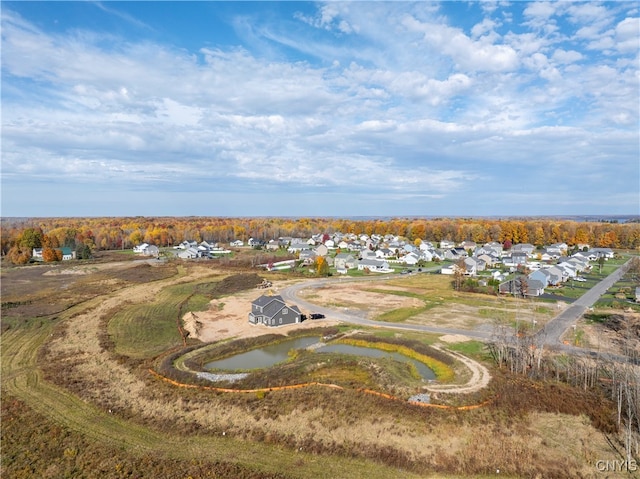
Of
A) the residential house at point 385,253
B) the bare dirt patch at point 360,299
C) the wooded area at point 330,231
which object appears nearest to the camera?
the bare dirt patch at point 360,299

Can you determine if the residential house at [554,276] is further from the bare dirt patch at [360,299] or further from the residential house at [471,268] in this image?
the bare dirt patch at [360,299]

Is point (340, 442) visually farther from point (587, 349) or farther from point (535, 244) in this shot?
point (535, 244)

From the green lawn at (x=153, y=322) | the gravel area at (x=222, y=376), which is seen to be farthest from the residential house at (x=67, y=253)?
the gravel area at (x=222, y=376)

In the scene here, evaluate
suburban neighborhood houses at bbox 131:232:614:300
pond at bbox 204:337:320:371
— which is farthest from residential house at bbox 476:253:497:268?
pond at bbox 204:337:320:371

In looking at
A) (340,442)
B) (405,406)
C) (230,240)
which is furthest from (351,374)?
(230,240)

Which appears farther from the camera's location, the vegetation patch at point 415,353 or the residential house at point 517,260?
the residential house at point 517,260
